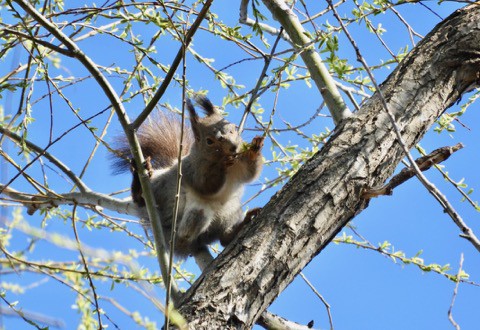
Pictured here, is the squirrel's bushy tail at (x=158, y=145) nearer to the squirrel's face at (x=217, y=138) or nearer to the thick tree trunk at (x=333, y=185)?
the squirrel's face at (x=217, y=138)

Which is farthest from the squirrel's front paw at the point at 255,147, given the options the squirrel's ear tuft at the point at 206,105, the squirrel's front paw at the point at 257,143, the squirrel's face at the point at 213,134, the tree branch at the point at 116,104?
the tree branch at the point at 116,104

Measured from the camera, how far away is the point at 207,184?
11.8ft

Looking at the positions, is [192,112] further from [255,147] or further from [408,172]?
[408,172]

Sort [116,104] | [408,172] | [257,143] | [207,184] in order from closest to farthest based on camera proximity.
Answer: [408,172] → [116,104] → [257,143] → [207,184]

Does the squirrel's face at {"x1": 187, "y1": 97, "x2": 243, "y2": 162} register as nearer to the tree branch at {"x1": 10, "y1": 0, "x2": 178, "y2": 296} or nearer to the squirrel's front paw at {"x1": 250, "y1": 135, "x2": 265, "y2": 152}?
the squirrel's front paw at {"x1": 250, "y1": 135, "x2": 265, "y2": 152}

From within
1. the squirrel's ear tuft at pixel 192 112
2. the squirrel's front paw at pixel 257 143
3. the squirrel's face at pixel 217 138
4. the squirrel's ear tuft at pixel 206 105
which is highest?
the squirrel's ear tuft at pixel 206 105

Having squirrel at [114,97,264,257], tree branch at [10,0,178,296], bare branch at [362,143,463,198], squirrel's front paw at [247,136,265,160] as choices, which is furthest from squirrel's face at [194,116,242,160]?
bare branch at [362,143,463,198]

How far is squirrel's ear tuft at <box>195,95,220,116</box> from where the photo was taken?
150 inches

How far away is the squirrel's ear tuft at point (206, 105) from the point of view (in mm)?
3805

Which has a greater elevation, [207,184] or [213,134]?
[213,134]

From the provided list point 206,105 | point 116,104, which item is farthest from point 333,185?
point 206,105

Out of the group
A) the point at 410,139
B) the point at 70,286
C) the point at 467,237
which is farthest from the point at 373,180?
the point at 70,286

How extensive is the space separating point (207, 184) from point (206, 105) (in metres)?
0.54

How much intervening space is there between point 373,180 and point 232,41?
1.34 m
